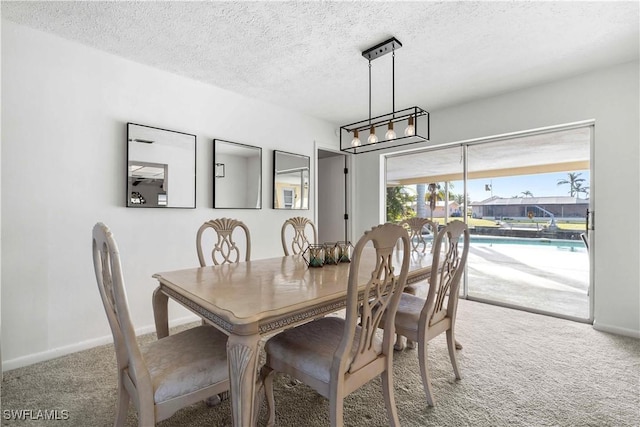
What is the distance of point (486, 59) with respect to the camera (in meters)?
2.59

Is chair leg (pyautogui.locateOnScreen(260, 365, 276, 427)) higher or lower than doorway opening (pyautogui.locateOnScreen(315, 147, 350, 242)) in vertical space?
lower

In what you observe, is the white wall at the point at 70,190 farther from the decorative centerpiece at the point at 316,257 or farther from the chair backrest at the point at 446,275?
the chair backrest at the point at 446,275

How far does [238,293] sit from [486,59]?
2810 millimetres

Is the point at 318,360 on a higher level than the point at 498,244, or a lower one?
lower

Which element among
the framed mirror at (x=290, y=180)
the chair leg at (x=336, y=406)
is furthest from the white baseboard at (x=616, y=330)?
the framed mirror at (x=290, y=180)

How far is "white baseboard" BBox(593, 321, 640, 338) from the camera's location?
2.60m

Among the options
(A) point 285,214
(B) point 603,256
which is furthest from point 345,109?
(B) point 603,256

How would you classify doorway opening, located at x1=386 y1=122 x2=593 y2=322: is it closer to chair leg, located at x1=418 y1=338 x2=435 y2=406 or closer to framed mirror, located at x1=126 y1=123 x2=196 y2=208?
chair leg, located at x1=418 y1=338 x2=435 y2=406

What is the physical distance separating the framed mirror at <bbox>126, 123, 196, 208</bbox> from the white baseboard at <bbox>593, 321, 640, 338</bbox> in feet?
13.4

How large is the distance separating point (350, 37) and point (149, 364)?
96.0 inches

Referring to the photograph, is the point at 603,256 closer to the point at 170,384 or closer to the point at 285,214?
the point at 285,214

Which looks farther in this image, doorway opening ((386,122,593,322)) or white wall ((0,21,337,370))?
doorway opening ((386,122,593,322))

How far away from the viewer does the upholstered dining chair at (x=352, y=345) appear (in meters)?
1.18

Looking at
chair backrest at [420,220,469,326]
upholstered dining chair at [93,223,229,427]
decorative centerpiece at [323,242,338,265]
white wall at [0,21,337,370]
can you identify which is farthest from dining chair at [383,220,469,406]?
white wall at [0,21,337,370]
